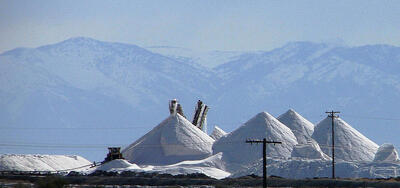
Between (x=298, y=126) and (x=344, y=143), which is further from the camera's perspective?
(x=298, y=126)

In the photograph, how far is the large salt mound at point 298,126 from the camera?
123438 mm

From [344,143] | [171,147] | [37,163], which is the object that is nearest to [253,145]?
[171,147]

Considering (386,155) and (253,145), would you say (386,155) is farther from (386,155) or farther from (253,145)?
(253,145)

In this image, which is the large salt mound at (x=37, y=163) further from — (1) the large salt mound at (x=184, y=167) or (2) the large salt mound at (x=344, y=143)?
(2) the large salt mound at (x=344, y=143)

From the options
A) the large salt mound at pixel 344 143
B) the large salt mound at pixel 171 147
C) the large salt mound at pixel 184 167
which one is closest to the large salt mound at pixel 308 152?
the large salt mound at pixel 344 143

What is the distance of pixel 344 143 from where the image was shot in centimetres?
11931

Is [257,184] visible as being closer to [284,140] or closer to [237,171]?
[237,171]

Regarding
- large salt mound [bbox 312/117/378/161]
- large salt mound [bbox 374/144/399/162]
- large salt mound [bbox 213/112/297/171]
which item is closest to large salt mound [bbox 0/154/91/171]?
large salt mound [bbox 213/112/297/171]

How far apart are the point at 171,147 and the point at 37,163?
13665mm

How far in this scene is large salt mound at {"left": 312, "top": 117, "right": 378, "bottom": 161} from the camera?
4637 inches

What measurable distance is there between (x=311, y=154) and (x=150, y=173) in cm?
1712

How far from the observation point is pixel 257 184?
86375mm

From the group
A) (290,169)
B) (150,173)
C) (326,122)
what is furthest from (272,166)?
(326,122)

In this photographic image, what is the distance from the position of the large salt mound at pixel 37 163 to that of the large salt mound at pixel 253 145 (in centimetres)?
1708
